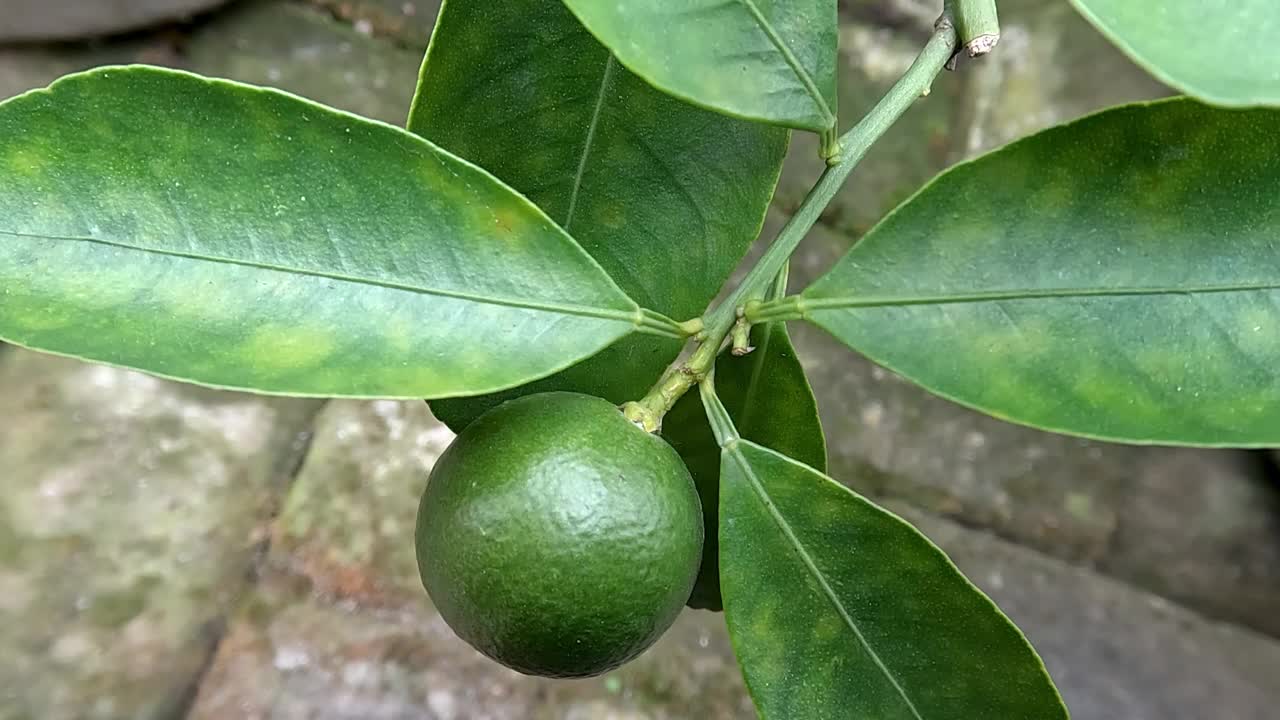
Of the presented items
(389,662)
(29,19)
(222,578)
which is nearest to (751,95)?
(389,662)

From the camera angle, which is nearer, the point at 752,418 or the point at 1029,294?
the point at 1029,294

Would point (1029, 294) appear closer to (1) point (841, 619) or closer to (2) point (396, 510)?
(1) point (841, 619)

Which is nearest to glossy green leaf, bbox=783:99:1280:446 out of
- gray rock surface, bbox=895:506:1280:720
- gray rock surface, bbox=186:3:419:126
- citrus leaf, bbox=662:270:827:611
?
citrus leaf, bbox=662:270:827:611

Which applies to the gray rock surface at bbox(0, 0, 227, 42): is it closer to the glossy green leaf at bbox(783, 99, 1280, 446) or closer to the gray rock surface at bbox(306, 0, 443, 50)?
the gray rock surface at bbox(306, 0, 443, 50)

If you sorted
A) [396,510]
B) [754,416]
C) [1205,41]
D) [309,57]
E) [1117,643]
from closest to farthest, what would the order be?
[1205,41]
[754,416]
[396,510]
[1117,643]
[309,57]

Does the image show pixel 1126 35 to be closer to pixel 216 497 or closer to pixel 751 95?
pixel 751 95

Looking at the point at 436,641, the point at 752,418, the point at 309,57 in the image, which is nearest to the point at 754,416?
the point at 752,418

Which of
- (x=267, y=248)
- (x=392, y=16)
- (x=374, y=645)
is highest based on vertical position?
(x=267, y=248)

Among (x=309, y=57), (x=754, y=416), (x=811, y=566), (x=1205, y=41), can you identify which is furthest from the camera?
(x=309, y=57)
